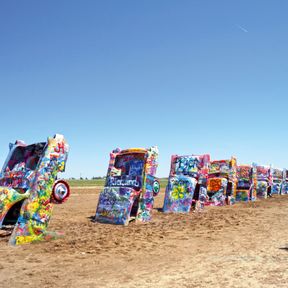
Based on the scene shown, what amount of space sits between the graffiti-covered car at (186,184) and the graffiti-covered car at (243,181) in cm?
632

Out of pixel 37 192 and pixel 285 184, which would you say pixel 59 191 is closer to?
pixel 37 192

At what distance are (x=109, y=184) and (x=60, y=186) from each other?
149 inches

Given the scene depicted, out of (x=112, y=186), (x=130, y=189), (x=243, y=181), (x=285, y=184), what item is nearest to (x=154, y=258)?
(x=130, y=189)

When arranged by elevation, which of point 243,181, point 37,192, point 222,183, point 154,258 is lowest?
point 154,258

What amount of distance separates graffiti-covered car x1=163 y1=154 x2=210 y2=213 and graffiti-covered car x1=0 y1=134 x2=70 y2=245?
6494 millimetres

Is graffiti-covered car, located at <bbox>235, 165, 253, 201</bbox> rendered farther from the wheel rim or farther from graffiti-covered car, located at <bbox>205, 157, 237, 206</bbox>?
the wheel rim

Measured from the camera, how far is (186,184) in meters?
13.9

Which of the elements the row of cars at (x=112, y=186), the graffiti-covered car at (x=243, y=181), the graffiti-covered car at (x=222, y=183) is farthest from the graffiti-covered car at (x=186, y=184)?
the graffiti-covered car at (x=243, y=181)

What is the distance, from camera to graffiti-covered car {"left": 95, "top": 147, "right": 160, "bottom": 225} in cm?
1072

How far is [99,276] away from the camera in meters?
5.03

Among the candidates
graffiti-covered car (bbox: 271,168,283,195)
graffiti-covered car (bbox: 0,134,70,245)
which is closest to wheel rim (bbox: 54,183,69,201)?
graffiti-covered car (bbox: 0,134,70,245)

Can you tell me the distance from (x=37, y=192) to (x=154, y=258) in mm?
3259

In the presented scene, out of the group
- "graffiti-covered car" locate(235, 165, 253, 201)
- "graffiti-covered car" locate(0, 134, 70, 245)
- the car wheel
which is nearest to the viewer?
"graffiti-covered car" locate(0, 134, 70, 245)

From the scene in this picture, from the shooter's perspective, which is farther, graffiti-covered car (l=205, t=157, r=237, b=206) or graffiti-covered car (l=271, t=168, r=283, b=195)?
graffiti-covered car (l=271, t=168, r=283, b=195)
